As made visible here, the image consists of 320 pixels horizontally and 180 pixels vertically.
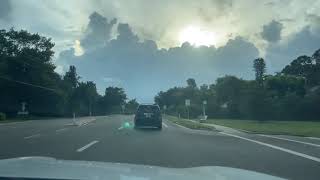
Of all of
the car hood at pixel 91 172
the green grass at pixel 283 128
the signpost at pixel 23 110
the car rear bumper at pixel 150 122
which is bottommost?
the car hood at pixel 91 172

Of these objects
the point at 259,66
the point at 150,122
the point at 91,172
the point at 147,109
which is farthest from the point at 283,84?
the point at 91,172

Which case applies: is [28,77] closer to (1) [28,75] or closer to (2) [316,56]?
(1) [28,75]

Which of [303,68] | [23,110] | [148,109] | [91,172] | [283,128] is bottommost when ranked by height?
[91,172]

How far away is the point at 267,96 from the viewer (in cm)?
8219

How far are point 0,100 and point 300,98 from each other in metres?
47.9

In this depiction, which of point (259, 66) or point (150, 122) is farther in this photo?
point (259, 66)

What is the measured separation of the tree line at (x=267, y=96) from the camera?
78250 mm

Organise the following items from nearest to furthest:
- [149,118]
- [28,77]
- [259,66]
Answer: [149,118] → [28,77] → [259,66]

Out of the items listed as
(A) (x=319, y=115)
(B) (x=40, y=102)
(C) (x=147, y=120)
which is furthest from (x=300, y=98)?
(C) (x=147, y=120)

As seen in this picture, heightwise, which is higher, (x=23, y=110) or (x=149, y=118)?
(x=23, y=110)

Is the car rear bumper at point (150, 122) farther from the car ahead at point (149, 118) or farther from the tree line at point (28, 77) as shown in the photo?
the tree line at point (28, 77)

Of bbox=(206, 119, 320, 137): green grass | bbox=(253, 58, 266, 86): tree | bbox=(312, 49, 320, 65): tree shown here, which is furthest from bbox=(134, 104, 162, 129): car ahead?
bbox=(253, 58, 266, 86): tree

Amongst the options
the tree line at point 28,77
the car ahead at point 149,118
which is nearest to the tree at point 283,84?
the tree line at point 28,77

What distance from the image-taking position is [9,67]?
10031 centimetres
